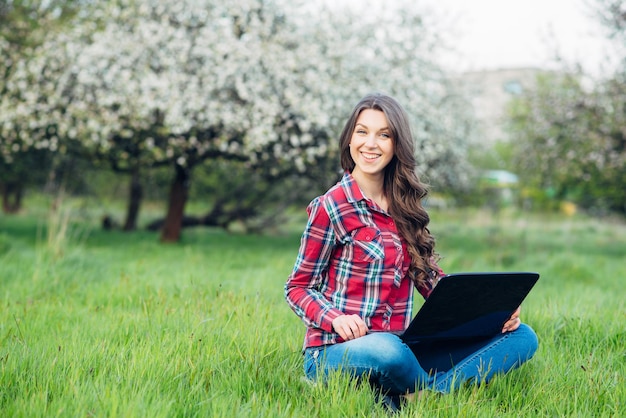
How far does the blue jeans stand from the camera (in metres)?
2.60

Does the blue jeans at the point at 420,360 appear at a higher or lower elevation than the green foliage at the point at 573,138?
lower

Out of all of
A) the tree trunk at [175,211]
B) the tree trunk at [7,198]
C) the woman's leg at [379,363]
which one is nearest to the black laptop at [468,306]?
the woman's leg at [379,363]

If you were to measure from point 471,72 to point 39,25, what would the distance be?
8.41 meters

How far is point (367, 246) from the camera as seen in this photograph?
282 centimetres

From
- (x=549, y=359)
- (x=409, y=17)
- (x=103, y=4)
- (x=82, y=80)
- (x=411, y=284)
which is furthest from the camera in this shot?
(x=409, y=17)

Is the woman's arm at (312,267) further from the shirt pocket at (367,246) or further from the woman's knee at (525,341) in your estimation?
the woman's knee at (525,341)

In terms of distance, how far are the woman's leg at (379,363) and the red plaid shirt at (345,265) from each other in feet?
0.40

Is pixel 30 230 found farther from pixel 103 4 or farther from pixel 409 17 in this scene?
pixel 409 17

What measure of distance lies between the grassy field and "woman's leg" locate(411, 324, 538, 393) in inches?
2.9

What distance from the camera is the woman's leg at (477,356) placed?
2852 millimetres

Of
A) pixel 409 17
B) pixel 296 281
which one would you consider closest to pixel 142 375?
pixel 296 281

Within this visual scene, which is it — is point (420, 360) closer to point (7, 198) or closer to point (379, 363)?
point (379, 363)

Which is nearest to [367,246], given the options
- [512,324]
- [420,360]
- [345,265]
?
[345,265]

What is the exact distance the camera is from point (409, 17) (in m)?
10.6
